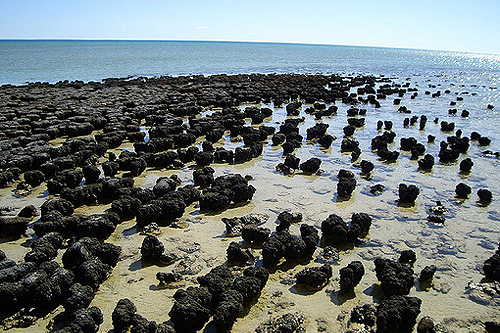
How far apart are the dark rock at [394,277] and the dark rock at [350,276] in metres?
0.37

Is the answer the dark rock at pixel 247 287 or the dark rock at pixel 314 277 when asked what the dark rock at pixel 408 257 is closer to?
the dark rock at pixel 314 277

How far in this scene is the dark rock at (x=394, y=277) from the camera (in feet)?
18.8

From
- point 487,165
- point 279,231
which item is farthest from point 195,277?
point 487,165

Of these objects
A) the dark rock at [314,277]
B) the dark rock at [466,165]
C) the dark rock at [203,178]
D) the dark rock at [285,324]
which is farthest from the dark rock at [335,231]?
the dark rock at [466,165]

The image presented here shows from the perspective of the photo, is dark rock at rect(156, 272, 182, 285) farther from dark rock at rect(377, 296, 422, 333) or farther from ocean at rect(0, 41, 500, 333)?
dark rock at rect(377, 296, 422, 333)

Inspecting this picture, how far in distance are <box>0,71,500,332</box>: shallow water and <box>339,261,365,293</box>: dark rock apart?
0.19m

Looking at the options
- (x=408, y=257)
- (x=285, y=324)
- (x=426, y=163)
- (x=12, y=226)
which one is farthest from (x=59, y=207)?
(x=426, y=163)

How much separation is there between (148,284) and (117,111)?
15.9m

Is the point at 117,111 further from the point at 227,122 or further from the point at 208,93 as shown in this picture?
the point at 208,93

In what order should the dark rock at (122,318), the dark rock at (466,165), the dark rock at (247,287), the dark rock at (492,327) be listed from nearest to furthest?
the dark rock at (122,318)
the dark rock at (492,327)
the dark rock at (247,287)
the dark rock at (466,165)

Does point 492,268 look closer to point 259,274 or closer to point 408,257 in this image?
point 408,257

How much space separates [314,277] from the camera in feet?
19.7

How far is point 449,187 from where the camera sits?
10625 mm

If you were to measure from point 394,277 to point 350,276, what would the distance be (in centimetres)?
70
